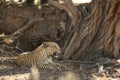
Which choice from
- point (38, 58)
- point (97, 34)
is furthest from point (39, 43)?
point (38, 58)

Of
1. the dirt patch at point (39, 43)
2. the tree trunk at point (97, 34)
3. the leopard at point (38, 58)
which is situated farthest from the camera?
the tree trunk at point (97, 34)

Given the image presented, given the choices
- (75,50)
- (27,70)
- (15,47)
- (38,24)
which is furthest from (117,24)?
(38,24)

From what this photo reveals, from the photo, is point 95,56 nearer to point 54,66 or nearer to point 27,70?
point 54,66

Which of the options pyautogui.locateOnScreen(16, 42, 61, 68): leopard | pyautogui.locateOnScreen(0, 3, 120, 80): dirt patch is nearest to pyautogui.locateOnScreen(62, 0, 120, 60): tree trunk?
pyautogui.locateOnScreen(0, 3, 120, 80): dirt patch

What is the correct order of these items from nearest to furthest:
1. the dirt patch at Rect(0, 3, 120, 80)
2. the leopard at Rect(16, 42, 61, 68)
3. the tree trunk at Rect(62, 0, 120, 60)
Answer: the dirt patch at Rect(0, 3, 120, 80), the leopard at Rect(16, 42, 61, 68), the tree trunk at Rect(62, 0, 120, 60)

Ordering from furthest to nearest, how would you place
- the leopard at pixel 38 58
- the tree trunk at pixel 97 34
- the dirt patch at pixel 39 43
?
the tree trunk at pixel 97 34 < the leopard at pixel 38 58 < the dirt patch at pixel 39 43

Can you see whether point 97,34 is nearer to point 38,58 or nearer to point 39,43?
point 38,58

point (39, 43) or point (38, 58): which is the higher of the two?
point (39, 43)

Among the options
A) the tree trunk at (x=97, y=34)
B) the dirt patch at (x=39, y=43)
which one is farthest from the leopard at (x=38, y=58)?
the tree trunk at (x=97, y=34)

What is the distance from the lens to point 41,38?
802 centimetres

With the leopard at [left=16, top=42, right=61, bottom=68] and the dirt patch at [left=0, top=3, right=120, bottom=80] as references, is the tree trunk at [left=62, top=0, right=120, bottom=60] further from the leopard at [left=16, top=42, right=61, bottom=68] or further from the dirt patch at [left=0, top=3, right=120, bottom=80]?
the leopard at [left=16, top=42, right=61, bottom=68]

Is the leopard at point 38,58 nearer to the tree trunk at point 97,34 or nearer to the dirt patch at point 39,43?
the dirt patch at point 39,43

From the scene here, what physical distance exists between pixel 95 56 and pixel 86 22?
0.55 meters

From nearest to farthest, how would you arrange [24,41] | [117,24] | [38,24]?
[117,24], [24,41], [38,24]
